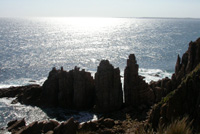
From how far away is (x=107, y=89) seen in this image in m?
43.5

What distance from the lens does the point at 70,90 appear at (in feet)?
153

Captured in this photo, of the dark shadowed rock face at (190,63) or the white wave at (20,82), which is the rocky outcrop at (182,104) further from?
the white wave at (20,82)

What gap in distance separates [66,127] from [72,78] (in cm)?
1925

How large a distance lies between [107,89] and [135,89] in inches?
207

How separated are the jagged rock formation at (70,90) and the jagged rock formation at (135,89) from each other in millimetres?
7547

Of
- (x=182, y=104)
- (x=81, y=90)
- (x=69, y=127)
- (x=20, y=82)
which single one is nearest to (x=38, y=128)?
(x=69, y=127)

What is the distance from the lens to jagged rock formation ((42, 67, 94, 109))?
147ft

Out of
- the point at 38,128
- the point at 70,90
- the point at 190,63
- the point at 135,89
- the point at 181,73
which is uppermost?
the point at 190,63

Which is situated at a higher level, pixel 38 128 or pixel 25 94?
pixel 38 128

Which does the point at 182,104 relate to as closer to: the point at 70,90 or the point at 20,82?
the point at 70,90

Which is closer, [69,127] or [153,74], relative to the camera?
[69,127]

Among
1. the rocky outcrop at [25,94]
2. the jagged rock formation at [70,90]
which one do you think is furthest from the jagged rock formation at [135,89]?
the rocky outcrop at [25,94]

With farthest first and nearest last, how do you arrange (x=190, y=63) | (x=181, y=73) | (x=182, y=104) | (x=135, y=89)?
(x=135, y=89), (x=190, y=63), (x=181, y=73), (x=182, y=104)

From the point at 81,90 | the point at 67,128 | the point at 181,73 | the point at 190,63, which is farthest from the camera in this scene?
the point at 81,90
